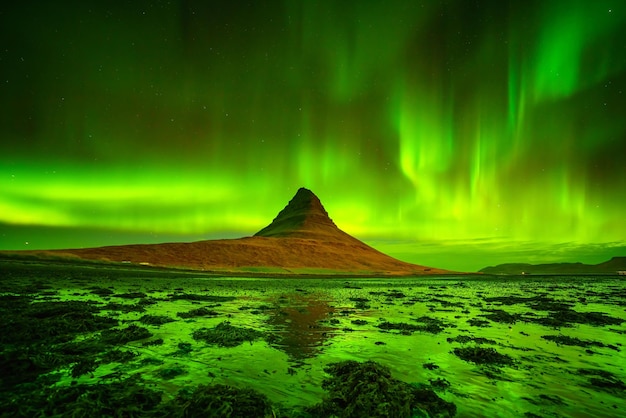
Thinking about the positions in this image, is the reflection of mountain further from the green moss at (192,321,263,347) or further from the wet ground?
the green moss at (192,321,263,347)

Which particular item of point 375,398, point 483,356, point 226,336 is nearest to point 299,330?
point 226,336

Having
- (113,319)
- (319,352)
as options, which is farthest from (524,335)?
(113,319)

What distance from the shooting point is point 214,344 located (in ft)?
44.4

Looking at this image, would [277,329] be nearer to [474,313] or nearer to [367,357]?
[367,357]

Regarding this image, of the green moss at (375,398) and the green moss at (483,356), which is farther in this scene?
the green moss at (483,356)

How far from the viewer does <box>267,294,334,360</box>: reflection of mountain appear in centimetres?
1321

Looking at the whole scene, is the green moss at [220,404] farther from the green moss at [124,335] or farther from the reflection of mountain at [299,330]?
the green moss at [124,335]

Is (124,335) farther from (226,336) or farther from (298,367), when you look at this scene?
(298,367)

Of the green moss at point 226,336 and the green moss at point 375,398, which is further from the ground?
the green moss at point 375,398

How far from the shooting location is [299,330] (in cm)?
1684

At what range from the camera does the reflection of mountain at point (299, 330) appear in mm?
13207

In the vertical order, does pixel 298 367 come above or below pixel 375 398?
below

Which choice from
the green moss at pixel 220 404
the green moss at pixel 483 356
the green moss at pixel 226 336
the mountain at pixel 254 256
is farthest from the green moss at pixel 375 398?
the mountain at pixel 254 256

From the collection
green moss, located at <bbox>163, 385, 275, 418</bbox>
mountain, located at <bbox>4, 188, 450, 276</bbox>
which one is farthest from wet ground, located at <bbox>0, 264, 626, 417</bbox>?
mountain, located at <bbox>4, 188, 450, 276</bbox>
